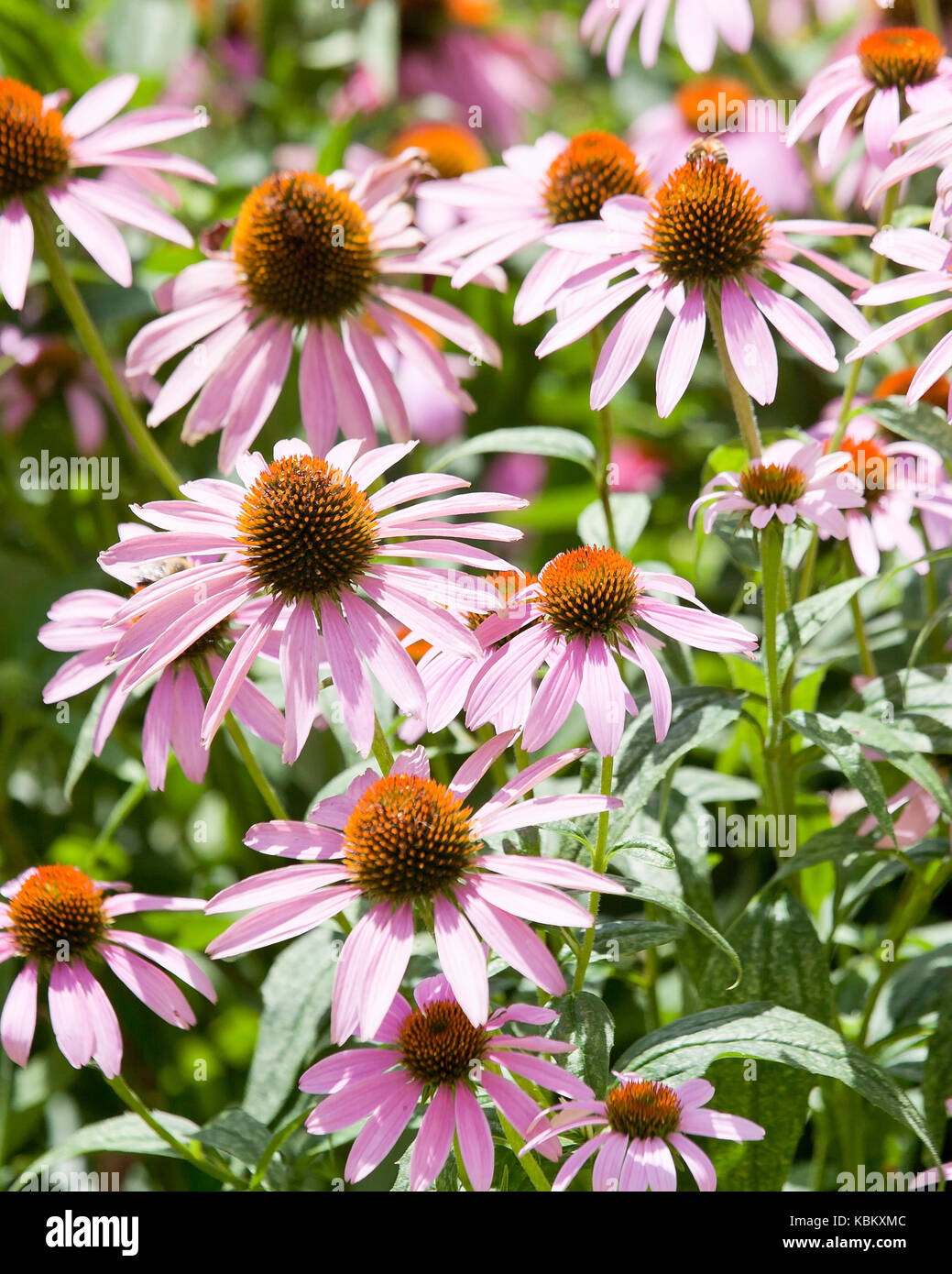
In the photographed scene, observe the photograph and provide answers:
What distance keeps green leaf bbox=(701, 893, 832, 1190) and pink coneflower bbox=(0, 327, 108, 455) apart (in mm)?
1188

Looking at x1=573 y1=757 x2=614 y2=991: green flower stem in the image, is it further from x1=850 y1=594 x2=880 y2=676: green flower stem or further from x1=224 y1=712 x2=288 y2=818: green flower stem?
x1=850 y1=594 x2=880 y2=676: green flower stem

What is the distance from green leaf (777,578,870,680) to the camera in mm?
918

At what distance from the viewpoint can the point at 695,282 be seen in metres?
0.95

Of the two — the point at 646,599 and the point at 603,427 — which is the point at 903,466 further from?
the point at 646,599

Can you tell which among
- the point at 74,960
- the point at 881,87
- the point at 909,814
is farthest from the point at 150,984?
the point at 881,87

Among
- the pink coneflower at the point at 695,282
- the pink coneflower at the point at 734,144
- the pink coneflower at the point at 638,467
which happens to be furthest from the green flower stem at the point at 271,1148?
the pink coneflower at the point at 734,144

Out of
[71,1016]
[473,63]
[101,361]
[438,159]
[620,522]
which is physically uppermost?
[473,63]

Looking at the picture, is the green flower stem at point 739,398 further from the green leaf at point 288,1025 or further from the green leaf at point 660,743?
the green leaf at point 288,1025

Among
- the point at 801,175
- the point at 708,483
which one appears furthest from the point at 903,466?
the point at 801,175

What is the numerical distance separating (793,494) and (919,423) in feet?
0.80

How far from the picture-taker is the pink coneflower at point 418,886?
710 millimetres

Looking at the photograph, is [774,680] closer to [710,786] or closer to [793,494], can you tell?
[793,494]

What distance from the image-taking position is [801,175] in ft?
7.12

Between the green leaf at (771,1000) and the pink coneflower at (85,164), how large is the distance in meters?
0.69
